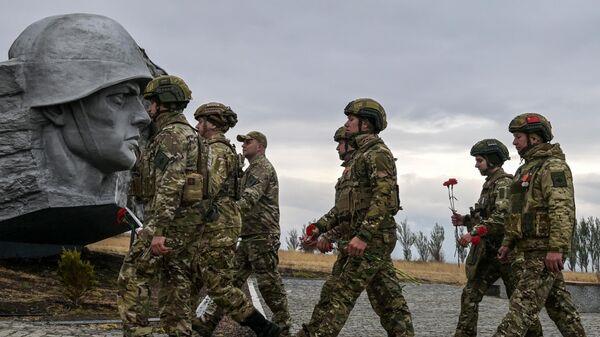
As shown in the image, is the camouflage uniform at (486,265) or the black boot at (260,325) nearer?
the black boot at (260,325)

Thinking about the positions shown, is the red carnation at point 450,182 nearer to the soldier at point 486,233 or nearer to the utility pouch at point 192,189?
the soldier at point 486,233

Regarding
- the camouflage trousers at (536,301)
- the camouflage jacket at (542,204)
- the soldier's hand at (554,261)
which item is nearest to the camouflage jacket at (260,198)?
the camouflage jacket at (542,204)

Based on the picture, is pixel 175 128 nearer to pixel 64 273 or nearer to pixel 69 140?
pixel 64 273

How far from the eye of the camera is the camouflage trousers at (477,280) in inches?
282

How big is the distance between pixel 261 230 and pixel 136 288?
2.57 metres

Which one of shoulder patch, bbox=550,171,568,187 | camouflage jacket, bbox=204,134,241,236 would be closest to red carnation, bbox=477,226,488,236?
shoulder patch, bbox=550,171,568,187

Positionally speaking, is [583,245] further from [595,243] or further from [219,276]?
[219,276]

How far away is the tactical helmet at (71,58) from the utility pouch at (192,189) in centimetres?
544

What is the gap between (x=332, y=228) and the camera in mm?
6641

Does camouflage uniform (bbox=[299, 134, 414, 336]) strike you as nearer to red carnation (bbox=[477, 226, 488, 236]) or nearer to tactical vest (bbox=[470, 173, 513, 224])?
red carnation (bbox=[477, 226, 488, 236])

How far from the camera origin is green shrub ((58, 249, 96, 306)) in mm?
8977

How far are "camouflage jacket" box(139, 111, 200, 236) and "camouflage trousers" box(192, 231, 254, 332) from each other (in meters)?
0.36

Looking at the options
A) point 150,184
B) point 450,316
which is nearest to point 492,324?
point 450,316

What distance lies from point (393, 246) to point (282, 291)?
1855mm
